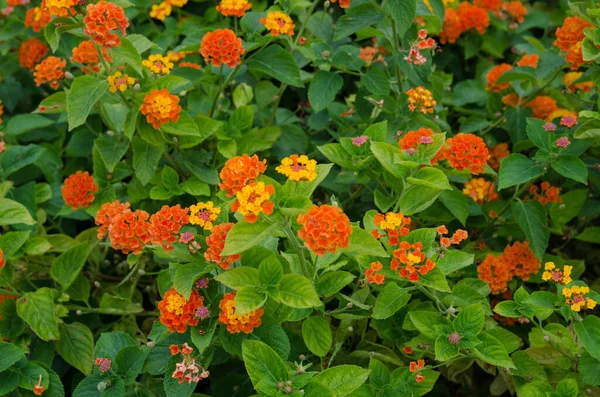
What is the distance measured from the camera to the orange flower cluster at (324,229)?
1499 mm

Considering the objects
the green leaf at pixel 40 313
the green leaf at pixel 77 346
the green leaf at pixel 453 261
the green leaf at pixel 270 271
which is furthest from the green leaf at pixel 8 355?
the green leaf at pixel 453 261

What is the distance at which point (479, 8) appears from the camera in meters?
3.29

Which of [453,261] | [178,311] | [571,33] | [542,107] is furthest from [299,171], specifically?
[542,107]

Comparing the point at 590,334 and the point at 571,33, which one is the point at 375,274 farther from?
the point at 571,33

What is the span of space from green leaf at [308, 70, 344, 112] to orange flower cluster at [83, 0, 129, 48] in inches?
30.3

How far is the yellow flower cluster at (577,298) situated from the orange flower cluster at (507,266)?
412mm

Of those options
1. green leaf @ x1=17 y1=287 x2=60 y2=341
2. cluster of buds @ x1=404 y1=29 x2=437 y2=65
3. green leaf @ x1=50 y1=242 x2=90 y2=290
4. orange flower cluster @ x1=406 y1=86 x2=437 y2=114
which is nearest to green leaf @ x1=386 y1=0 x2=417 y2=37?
cluster of buds @ x1=404 y1=29 x2=437 y2=65

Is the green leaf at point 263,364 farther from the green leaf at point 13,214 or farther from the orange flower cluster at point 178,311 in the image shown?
the green leaf at point 13,214

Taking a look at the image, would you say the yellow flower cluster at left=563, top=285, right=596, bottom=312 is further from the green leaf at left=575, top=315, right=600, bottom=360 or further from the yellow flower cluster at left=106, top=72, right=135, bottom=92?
the yellow flower cluster at left=106, top=72, right=135, bottom=92

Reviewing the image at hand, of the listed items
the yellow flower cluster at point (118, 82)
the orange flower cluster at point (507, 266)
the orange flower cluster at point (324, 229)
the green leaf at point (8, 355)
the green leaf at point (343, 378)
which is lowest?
the green leaf at point (8, 355)

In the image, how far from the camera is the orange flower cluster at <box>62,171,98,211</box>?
248 centimetres

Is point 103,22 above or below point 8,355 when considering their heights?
above

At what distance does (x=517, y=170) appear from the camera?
2.28 m

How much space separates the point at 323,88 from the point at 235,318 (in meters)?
1.14
